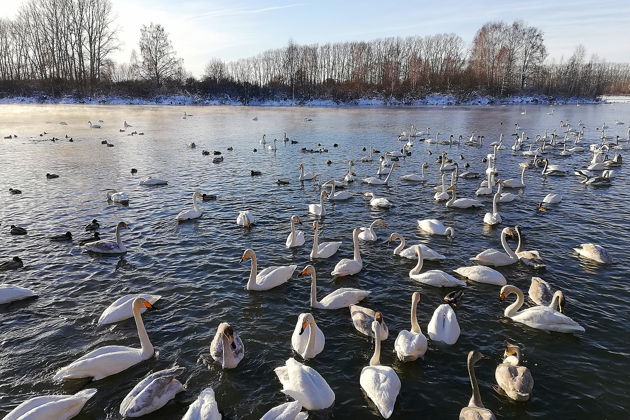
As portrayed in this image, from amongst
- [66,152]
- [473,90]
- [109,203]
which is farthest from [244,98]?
[109,203]

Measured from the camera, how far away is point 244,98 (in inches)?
3543

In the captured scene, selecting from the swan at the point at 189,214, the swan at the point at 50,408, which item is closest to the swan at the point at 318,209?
the swan at the point at 189,214

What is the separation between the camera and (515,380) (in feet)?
22.9

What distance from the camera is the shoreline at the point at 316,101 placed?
82.3m

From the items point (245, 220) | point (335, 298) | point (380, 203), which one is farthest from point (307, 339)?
point (380, 203)

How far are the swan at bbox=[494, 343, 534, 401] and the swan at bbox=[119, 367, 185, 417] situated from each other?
214 inches

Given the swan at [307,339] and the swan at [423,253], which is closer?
the swan at [307,339]

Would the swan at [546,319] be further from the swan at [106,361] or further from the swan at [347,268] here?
the swan at [106,361]

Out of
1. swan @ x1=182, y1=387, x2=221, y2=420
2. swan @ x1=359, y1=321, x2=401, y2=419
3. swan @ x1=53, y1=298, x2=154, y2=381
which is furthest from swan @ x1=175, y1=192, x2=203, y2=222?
swan @ x1=359, y1=321, x2=401, y2=419

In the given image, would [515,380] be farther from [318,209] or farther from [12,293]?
[12,293]

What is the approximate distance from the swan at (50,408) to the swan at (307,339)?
11.9ft

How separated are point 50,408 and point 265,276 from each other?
17.8 ft

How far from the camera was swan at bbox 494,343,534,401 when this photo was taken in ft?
→ 22.6

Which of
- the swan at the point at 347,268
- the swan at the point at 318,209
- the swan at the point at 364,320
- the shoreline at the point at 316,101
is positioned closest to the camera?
the swan at the point at 364,320
